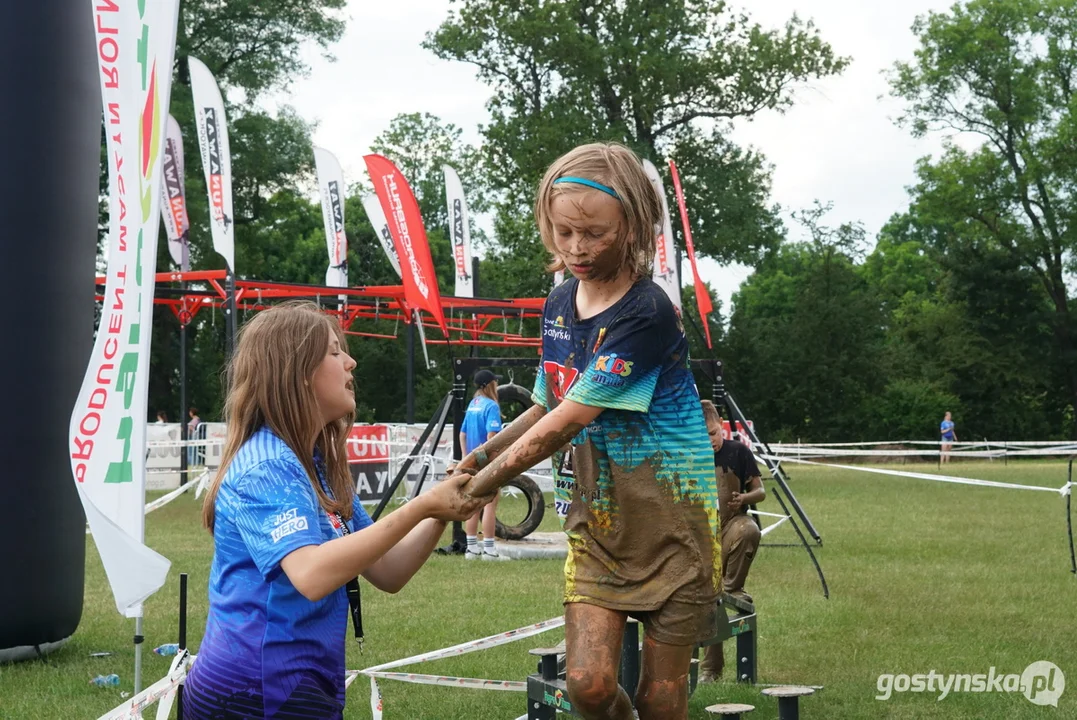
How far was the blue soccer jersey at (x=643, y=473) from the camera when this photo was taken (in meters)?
3.13

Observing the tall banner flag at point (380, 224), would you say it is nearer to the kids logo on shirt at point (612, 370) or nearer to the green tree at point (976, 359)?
the kids logo on shirt at point (612, 370)

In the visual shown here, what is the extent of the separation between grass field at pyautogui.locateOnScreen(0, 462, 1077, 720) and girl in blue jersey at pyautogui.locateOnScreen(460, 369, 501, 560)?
1.29ft

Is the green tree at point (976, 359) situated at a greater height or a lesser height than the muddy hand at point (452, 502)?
greater

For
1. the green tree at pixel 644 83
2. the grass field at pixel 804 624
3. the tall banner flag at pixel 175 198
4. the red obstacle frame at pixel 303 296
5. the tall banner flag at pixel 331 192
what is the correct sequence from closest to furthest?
1. the grass field at pixel 804 624
2. the tall banner flag at pixel 175 198
3. the red obstacle frame at pixel 303 296
4. the tall banner flag at pixel 331 192
5. the green tree at pixel 644 83

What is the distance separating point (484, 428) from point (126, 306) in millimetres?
7918

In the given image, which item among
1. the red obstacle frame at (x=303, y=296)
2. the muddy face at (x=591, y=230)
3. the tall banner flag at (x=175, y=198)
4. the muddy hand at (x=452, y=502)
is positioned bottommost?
the muddy hand at (x=452, y=502)

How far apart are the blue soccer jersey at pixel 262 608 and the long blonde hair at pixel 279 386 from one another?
0.05 meters

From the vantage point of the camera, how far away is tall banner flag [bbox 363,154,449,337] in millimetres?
17109

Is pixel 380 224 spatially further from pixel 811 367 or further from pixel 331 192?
pixel 811 367

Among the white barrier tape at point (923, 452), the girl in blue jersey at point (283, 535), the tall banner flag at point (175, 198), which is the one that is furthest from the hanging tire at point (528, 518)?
the girl in blue jersey at point (283, 535)

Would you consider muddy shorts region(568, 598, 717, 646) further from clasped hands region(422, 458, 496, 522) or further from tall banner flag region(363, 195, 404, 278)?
tall banner flag region(363, 195, 404, 278)

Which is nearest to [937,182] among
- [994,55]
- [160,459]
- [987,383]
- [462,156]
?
[994,55]

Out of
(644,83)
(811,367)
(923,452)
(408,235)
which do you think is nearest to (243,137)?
(644,83)

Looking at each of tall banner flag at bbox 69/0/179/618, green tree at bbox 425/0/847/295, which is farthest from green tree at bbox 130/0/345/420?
tall banner flag at bbox 69/0/179/618
